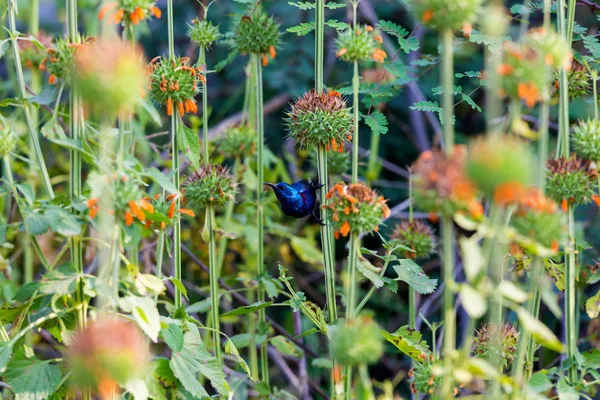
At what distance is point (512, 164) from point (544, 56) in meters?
0.28

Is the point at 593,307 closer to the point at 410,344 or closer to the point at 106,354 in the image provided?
the point at 410,344

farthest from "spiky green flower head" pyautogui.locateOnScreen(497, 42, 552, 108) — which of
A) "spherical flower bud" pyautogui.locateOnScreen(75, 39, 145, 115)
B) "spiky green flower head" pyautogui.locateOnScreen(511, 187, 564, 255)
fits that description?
"spherical flower bud" pyautogui.locateOnScreen(75, 39, 145, 115)

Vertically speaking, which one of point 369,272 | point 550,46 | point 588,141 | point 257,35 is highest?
point 550,46

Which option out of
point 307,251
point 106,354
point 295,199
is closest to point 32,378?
point 106,354

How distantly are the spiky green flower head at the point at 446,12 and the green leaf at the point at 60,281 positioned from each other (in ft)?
3.04

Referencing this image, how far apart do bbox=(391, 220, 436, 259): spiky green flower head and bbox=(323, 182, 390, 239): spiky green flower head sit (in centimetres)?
97

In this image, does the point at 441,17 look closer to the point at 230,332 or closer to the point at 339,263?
the point at 230,332

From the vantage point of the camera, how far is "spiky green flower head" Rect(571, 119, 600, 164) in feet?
5.60

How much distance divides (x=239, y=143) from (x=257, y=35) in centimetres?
58

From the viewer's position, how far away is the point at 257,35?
2.40 metres

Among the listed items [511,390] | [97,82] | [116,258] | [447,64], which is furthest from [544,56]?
[116,258]

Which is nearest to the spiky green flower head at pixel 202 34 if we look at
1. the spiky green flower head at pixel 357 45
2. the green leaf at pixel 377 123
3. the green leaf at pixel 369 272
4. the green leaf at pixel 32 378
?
the green leaf at pixel 377 123

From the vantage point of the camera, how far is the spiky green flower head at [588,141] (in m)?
1.71

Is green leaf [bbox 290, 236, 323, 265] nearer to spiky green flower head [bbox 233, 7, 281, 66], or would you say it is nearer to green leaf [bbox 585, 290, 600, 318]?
spiky green flower head [bbox 233, 7, 281, 66]
